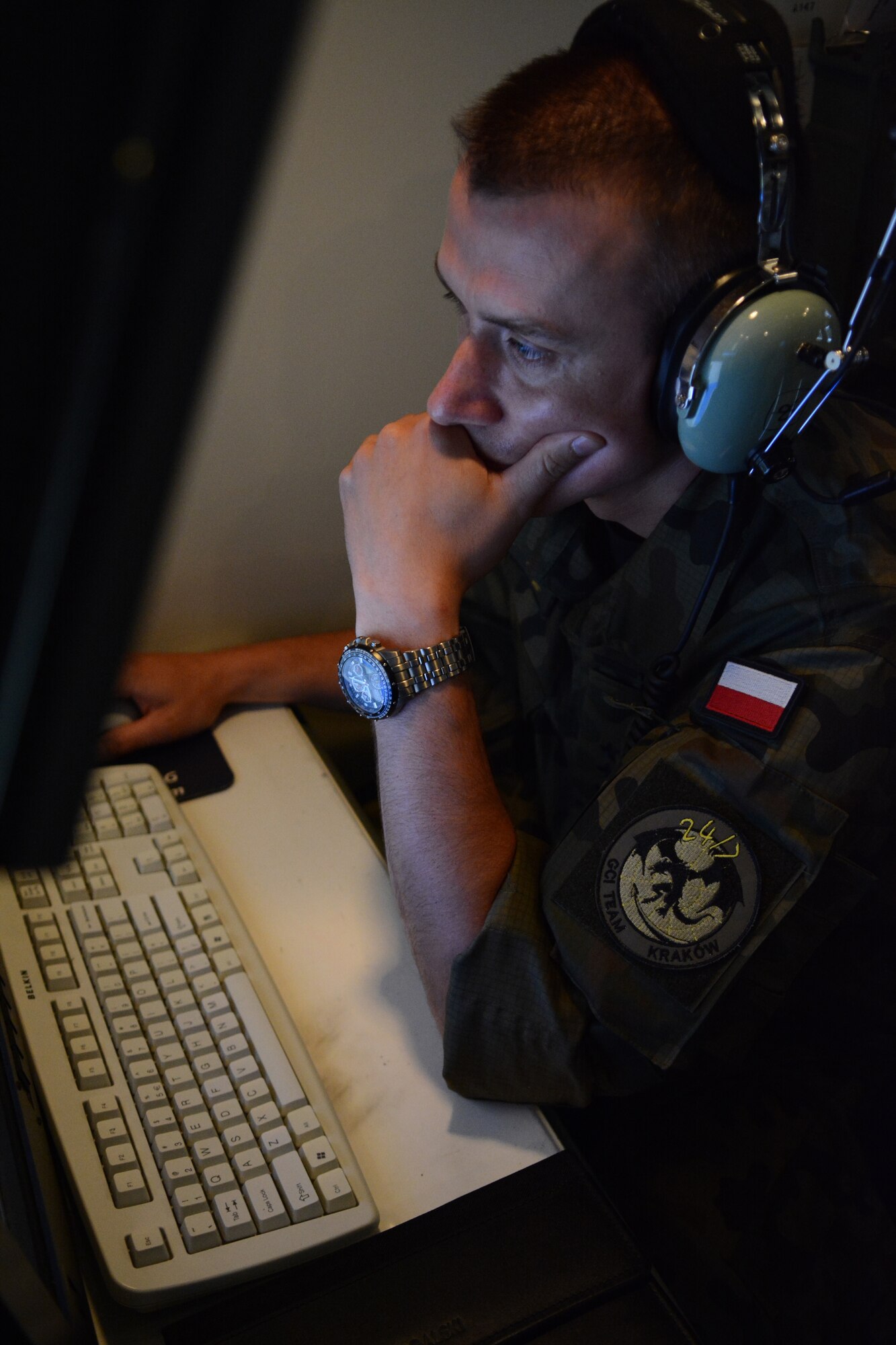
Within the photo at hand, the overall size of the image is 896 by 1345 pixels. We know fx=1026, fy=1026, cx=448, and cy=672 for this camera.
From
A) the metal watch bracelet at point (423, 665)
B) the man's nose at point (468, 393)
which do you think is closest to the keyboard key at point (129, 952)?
the metal watch bracelet at point (423, 665)

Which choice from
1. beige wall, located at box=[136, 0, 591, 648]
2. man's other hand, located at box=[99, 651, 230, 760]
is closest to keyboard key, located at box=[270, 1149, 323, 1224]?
man's other hand, located at box=[99, 651, 230, 760]

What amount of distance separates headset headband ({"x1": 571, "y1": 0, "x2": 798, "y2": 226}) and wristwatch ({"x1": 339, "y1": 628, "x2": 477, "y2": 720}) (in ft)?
1.50

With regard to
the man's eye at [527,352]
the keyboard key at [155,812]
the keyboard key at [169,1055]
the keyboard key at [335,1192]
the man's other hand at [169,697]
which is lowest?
the man's other hand at [169,697]

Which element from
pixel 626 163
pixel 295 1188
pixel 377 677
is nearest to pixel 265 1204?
pixel 295 1188

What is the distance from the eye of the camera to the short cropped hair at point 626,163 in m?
0.86

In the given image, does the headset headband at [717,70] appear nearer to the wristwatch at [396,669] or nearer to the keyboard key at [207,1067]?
the wristwatch at [396,669]

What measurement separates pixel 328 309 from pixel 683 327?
542mm

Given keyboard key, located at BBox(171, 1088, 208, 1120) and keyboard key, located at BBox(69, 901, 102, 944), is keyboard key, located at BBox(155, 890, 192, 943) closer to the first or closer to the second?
keyboard key, located at BBox(69, 901, 102, 944)

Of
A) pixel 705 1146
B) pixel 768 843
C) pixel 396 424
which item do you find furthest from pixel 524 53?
pixel 705 1146

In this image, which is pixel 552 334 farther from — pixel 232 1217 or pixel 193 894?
pixel 232 1217

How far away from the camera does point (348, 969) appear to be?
37.1 inches

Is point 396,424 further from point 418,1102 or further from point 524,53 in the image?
point 418,1102

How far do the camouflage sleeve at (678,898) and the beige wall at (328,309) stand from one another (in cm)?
58

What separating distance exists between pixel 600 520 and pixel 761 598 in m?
0.30
